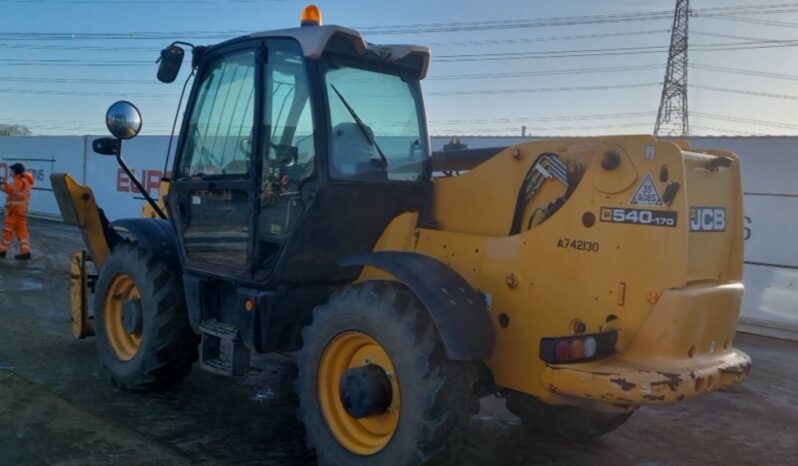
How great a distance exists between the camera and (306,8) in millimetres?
4738

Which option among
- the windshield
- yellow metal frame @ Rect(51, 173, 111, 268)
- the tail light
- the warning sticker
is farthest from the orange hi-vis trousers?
the warning sticker

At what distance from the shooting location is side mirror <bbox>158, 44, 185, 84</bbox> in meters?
5.12

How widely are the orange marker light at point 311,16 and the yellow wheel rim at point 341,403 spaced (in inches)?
76.0

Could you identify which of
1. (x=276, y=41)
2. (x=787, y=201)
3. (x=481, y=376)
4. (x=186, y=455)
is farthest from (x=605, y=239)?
(x=787, y=201)

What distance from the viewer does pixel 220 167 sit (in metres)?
5.05

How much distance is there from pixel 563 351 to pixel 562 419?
149 cm

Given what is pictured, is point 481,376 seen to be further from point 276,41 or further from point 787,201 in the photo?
point 787,201

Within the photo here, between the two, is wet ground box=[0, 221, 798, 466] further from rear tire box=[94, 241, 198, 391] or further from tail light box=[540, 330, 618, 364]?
tail light box=[540, 330, 618, 364]

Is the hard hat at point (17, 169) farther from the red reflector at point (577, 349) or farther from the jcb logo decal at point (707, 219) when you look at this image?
the jcb logo decal at point (707, 219)

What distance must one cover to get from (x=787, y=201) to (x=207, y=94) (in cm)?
696

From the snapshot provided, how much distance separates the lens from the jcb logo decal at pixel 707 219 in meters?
3.75

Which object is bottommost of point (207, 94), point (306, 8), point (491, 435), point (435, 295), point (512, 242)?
point (491, 435)

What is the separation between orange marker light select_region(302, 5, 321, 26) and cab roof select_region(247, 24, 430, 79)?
15 cm

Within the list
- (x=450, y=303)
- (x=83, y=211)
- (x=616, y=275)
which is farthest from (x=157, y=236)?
(x=616, y=275)
